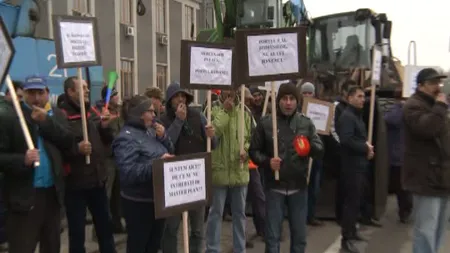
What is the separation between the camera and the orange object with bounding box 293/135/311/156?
17.7 ft

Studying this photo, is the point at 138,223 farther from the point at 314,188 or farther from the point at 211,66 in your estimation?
the point at 314,188

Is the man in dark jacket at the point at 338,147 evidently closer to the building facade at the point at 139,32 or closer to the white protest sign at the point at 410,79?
the white protest sign at the point at 410,79

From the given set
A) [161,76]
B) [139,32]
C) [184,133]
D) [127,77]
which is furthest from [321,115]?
[161,76]

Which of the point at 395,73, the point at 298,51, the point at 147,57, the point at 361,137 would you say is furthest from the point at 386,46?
the point at 147,57

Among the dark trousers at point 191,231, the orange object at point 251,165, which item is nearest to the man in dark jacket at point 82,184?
the dark trousers at point 191,231

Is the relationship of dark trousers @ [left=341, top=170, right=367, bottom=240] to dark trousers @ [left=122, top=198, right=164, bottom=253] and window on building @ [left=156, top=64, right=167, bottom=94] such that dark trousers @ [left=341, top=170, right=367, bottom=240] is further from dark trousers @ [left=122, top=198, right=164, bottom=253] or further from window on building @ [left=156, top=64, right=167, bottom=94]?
window on building @ [left=156, top=64, right=167, bottom=94]

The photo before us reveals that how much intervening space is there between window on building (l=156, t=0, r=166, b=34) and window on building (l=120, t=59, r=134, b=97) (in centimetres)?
278

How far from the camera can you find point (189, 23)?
87.8 ft

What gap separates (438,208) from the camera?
16.8 feet

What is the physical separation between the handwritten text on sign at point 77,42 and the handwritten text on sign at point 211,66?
0.98 m

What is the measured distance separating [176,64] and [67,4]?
29.5 ft

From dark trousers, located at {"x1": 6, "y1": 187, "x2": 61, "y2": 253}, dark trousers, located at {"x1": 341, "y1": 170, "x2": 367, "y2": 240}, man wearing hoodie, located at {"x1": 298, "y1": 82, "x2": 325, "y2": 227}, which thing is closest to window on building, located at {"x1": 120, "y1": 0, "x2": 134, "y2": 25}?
A: man wearing hoodie, located at {"x1": 298, "y1": 82, "x2": 325, "y2": 227}

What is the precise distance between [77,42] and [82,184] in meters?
1.33

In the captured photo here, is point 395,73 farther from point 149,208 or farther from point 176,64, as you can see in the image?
point 176,64
